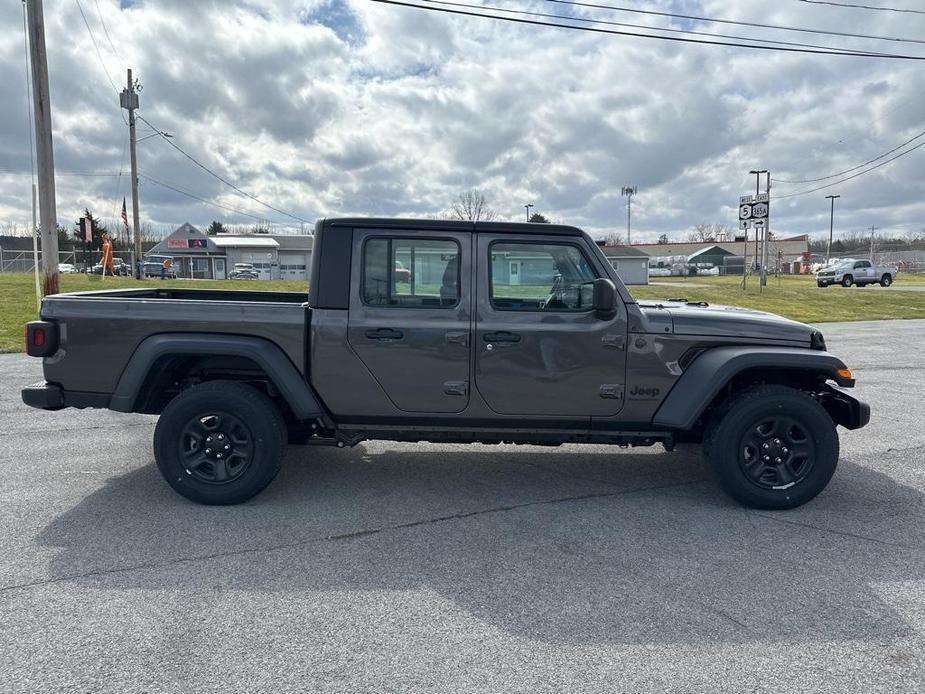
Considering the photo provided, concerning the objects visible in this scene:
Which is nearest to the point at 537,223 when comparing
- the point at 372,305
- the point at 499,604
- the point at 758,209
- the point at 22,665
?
the point at 372,305

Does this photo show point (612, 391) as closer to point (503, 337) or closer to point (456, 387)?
point (503, 337)

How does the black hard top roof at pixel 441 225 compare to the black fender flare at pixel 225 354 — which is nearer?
the black fender flare at pixel 225 354

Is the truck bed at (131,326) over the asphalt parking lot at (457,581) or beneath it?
over

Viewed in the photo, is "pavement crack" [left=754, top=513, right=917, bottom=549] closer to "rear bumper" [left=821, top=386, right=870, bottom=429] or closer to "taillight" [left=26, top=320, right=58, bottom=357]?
"rear bumper" [left=821, top=386, right=870, bottom=429]

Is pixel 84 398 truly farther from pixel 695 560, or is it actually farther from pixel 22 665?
pixel 695 560

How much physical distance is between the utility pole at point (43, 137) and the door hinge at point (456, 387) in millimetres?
11877

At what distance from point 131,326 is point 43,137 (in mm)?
11018

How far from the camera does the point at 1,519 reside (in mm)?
4023

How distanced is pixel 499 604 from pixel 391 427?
167cm

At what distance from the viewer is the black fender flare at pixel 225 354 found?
423cm

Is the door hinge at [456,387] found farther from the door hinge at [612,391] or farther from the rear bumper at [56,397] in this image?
the rear bumper at [56,397]

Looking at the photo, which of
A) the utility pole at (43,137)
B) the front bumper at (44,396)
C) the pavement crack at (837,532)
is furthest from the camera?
the utility pole at (43,137)

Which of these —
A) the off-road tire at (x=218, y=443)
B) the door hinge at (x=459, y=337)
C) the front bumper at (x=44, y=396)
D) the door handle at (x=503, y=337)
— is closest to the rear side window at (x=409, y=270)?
the door hinge at (x=459, y=337)

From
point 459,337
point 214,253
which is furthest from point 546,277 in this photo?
point 214,253
